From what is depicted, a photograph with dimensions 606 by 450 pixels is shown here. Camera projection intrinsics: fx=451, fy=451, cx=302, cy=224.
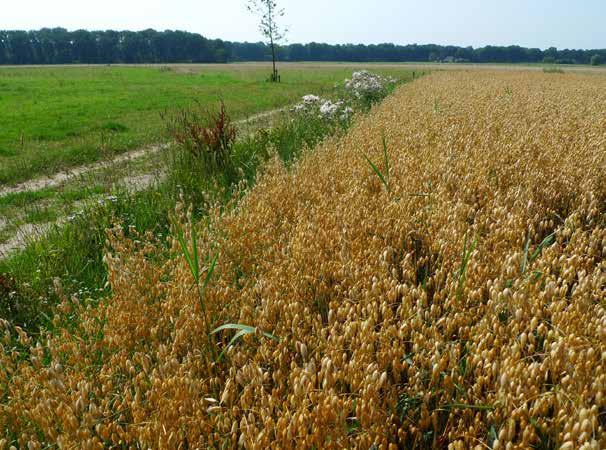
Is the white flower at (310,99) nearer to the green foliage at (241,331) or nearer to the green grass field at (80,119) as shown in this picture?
the green grass field at (80,119)

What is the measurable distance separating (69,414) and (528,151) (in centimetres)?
488

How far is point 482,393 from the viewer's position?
1869mm

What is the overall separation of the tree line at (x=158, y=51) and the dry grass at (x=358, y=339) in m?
95.5

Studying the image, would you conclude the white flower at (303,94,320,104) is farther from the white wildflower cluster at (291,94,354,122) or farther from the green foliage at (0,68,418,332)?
the green foliage at (0,68,418,332)

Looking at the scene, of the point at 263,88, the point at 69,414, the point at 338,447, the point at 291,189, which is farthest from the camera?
the point at 263,88

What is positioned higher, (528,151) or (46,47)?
(46,47)

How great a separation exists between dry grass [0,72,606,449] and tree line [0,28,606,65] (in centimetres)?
9548

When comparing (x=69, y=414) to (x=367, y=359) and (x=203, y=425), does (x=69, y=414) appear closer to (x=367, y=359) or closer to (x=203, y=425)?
(x=203, y=425)

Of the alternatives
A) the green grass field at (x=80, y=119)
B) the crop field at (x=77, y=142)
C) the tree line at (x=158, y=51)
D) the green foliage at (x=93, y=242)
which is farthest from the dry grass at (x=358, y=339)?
the tree line at (x=158, y=51)

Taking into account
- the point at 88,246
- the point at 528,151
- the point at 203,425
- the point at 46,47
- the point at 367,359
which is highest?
the point at 46,47

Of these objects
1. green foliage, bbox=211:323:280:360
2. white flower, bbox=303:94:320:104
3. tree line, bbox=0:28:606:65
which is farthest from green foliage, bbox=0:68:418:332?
tree line, bbox=0:28:606:65

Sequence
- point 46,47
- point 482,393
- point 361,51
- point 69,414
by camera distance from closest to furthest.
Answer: point 69,414, point 482,393, point 46,47, point 361,51

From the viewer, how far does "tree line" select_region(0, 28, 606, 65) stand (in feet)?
320

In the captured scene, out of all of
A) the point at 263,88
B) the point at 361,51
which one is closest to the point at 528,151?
the point at 263,88
